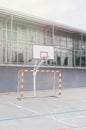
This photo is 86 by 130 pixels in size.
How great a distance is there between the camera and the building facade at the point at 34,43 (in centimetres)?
1786

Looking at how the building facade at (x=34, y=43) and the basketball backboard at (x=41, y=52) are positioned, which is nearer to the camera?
the basketball backboard at (x=41, y=52)

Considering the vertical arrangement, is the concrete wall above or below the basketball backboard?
below

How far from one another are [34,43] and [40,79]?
12.9 feet

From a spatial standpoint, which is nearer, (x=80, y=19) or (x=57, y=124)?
(x=57, y=124)

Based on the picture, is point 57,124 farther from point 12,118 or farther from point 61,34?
point 61,34

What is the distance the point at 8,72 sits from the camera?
17688mm

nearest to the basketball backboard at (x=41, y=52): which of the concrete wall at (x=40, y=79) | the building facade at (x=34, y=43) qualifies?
the building facade at (x=34, y=43)

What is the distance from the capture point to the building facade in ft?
58.6

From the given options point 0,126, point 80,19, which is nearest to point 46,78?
point 80,19

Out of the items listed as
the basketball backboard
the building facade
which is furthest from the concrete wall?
the basketball backboard

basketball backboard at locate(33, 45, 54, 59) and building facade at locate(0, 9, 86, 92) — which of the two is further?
building facade at locate(0, 9, 86, 92)

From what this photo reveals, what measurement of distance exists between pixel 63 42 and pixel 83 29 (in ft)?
9.25

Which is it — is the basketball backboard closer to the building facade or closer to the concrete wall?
the building facade

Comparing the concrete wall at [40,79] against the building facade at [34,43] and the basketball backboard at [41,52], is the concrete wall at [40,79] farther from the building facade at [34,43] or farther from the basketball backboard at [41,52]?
the basketball backboard at [41,52]
